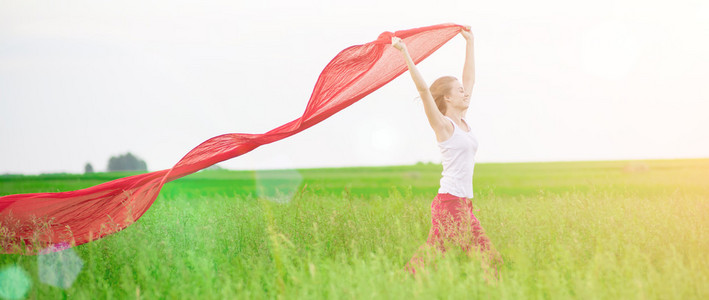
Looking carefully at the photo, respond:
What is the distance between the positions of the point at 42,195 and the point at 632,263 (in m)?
5.13

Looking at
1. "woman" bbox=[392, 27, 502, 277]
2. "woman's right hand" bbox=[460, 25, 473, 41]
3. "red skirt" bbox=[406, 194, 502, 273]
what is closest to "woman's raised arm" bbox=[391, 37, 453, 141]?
"woman" bbox=[392, 27, 502, 277]

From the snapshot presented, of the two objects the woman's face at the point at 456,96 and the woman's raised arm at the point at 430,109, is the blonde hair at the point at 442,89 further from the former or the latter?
the woman's raised arm at the point at 430,109

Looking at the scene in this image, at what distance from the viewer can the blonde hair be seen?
13.3ft

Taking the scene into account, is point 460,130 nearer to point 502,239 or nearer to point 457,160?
point 457,160

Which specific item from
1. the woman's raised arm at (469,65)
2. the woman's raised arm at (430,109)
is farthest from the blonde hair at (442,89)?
the woman's raised arm at (469,65)

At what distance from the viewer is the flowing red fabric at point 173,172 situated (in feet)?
15.6

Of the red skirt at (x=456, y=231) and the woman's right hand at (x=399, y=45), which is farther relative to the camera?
the woman's right hand at (x=399, y=45)

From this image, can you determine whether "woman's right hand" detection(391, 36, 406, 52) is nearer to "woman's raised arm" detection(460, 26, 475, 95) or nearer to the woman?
the woman

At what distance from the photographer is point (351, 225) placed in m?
4.98

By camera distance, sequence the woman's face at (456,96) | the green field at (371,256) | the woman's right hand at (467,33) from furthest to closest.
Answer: the woman's right hand at (467,33) → the woman's face at (456,96) → the green field at (371,256)

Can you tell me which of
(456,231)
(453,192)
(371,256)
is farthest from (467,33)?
(371,256)

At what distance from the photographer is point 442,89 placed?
4.08m

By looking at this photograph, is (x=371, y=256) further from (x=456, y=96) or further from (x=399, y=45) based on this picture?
(x=399, y=45)

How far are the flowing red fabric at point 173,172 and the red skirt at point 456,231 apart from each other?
1506 mm
